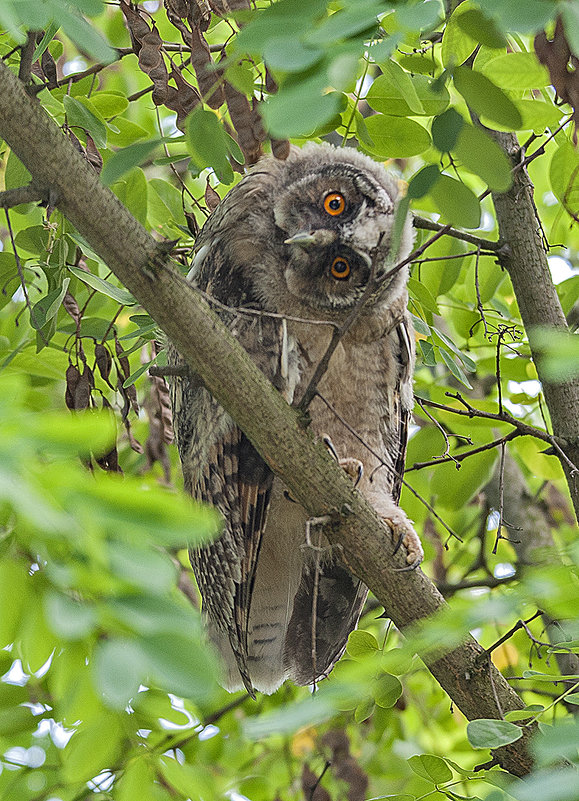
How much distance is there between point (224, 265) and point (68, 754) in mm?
1342

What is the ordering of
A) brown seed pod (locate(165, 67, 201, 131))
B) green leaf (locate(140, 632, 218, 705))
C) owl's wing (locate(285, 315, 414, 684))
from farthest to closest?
owl's wing (locate(285, 315, 414, 684)) < brown seed pod (locate(165, 67, 201, 131)) < green leaf (locate(140, 632, 218, 705))

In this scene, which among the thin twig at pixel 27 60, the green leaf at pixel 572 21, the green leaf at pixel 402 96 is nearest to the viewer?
the green leaf at pixel 572 21

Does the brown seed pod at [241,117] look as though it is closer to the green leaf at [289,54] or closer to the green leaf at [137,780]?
the green leaf at [289,54]

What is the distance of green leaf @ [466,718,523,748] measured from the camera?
1.39 meters

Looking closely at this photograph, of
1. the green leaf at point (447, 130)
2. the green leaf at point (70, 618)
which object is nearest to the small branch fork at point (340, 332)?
the green leaf at point (447, 130)

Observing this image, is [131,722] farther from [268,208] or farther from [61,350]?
[268,208]

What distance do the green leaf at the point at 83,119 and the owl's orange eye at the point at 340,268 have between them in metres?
0.66

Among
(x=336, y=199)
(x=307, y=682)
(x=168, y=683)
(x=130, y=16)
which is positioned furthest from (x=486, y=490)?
(x=168, y=683)

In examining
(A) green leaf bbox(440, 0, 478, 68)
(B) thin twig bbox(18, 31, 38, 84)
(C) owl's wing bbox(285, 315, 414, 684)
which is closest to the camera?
(B) thin twig bbox(18, 31, 38, 84)

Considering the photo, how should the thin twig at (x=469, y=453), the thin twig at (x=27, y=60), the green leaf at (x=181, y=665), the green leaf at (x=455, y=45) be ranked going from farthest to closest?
the thin twig at (x=469, y=453)
the green leaf at (x=455, y=45)
the thin twig at (x=27, y=60)
the green leaf at (x=181, y=665)

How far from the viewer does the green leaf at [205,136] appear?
134cm

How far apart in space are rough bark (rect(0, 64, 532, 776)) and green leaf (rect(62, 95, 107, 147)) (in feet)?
1.30

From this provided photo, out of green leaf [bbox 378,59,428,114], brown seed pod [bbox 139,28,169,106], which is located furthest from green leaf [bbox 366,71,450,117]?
brown seed pod [bbox 139,28,169,106]

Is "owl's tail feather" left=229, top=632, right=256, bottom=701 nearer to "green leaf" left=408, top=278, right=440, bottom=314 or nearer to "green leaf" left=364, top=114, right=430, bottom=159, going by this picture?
"green leaf" left=408, top=278, right=440, bottom=314
